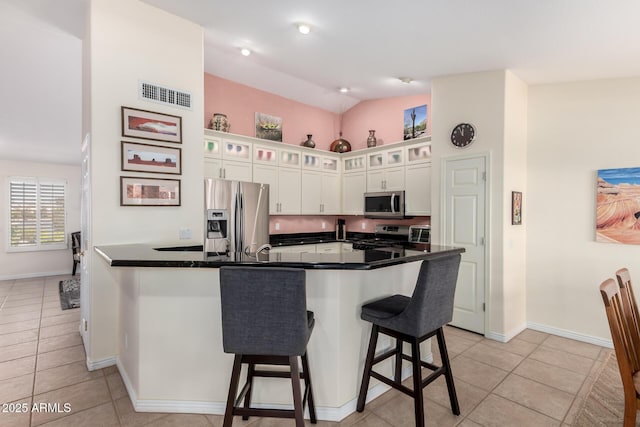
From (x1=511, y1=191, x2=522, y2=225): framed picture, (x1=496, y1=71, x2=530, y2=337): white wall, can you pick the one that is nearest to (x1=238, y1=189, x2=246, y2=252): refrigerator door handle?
(x1=496, y1=71, x2=530, y2=337): white wall

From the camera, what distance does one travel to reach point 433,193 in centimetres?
396

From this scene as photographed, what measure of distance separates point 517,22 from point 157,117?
3139 millimetres

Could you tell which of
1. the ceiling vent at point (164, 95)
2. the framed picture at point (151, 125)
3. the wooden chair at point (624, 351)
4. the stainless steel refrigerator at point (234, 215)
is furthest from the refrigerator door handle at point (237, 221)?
the wooden chair at point (624, 351)

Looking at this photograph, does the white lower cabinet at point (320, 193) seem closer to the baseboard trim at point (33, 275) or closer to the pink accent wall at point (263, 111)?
the pink accent wall at point (263, 111)

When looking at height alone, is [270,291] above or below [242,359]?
above

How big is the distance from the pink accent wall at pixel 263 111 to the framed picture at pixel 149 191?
67.5 inches

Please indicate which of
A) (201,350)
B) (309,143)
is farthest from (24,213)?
(201,350)

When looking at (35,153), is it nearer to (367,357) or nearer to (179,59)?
(179,59)

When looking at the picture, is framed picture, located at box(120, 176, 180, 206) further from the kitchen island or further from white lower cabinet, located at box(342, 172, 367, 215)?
white lower cabinet, located at box(342, 172, 367, 215)

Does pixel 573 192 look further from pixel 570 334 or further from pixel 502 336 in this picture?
pixel 502 336

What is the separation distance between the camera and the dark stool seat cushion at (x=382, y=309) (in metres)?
1.98

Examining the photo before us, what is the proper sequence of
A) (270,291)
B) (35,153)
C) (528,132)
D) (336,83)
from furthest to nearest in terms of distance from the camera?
(35,153) < (336,83) < (528,132) < (270,291)

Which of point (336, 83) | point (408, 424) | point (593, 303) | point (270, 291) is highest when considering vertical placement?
point (336, 83)

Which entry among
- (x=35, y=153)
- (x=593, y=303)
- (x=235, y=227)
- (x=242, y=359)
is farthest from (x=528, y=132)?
(x=35, y=153)
